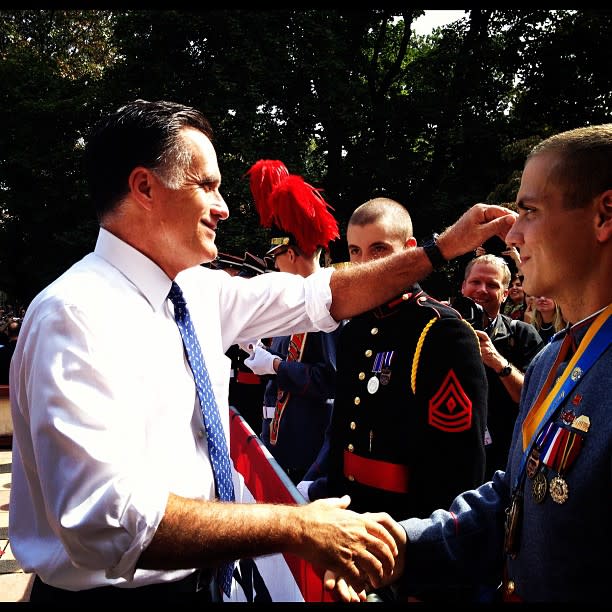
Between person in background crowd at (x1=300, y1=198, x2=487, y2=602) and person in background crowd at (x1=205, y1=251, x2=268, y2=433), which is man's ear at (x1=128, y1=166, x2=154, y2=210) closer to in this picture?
person in background crowd at (x1=300, y1=198, x2=487, y2=602)

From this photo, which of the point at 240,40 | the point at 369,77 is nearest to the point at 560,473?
the point at 240,40

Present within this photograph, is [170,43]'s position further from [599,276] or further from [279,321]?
[599,276]

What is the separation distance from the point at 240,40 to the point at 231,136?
2759 millimetres

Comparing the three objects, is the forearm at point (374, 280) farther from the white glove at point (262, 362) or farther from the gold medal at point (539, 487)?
the white glove at point (262, 362)

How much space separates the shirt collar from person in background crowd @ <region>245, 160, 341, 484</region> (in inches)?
81.5

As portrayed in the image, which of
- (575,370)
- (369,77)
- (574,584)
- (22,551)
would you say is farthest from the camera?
(369,77)

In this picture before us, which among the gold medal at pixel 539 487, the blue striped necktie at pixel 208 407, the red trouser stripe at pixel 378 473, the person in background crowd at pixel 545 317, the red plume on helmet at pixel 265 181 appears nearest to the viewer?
the gold medal at pixel 539 487

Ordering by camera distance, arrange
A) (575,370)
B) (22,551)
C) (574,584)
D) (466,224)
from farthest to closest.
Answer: (466,224), (22,551), (575,370), (574,584)

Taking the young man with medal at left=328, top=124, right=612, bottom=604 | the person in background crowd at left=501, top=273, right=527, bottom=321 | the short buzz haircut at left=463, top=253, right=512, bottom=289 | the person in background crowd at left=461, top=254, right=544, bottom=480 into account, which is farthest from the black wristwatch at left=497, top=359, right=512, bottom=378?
the person in background crowd at left=501, top=273, right=527, bottom=321

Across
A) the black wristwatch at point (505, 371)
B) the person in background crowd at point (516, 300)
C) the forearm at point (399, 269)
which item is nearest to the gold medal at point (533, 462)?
the forearm at point (399, 269)

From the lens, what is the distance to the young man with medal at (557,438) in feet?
4.69

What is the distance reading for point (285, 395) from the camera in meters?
4.45

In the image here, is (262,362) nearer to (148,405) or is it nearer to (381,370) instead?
(381,370)

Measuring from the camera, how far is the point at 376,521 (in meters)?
1.88
